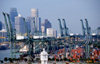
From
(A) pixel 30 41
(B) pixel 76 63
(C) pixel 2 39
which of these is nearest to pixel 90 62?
(B) pixel 76 63

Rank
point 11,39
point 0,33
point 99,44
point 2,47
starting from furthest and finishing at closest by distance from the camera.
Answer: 1. point 0,33
2. point 2,47
3. point 99,44
4. point 11,39

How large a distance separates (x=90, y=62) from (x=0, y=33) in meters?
139

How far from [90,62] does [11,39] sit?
1678 centimetres

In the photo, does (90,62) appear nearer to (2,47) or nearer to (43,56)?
(43,56)

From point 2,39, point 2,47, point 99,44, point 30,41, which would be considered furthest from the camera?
point 2,39

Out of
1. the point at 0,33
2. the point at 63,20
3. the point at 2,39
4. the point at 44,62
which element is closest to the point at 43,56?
the point at 44,62

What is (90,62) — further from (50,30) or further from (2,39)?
(50,30)

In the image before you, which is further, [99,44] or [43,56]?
[99,44]

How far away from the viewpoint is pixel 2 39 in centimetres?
16725

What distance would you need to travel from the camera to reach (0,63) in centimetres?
4909

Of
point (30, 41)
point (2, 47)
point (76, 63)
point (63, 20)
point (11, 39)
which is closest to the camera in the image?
point (76, 63)

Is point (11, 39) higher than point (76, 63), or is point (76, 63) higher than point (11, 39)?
point (11, 39)

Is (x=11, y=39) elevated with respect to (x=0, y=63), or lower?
elevated

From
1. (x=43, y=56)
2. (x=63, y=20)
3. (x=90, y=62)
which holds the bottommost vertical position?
(x=90, y=62)
